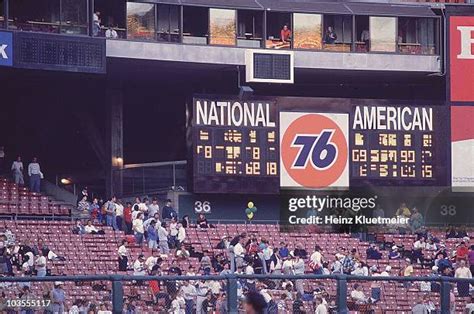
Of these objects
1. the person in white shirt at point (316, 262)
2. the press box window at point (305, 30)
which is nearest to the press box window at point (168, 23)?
the press box window at point (305, 30)

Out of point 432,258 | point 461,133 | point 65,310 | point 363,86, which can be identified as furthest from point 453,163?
point 65,310

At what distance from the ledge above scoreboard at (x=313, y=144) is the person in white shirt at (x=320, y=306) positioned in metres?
20.1

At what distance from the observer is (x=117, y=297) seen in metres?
16.8

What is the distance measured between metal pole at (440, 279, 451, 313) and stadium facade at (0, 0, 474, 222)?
19.8 meters

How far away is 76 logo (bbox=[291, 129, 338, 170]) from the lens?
130 feet

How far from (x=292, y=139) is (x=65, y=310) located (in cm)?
2350

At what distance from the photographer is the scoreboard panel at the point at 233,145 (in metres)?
38.1

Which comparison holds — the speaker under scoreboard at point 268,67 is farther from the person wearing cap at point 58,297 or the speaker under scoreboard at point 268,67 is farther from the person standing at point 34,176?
the person wearing cap at point 58,297

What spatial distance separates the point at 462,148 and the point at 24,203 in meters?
12.6

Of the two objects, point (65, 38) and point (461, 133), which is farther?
point (461, 133)

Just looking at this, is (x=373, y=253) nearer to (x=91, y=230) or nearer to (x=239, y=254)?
(x=239, y=254)

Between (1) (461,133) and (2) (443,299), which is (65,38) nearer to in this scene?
(1) (461,133)

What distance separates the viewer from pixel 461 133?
1593 inches

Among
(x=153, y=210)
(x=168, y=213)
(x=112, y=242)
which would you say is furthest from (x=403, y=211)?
(x=112, y=242)
